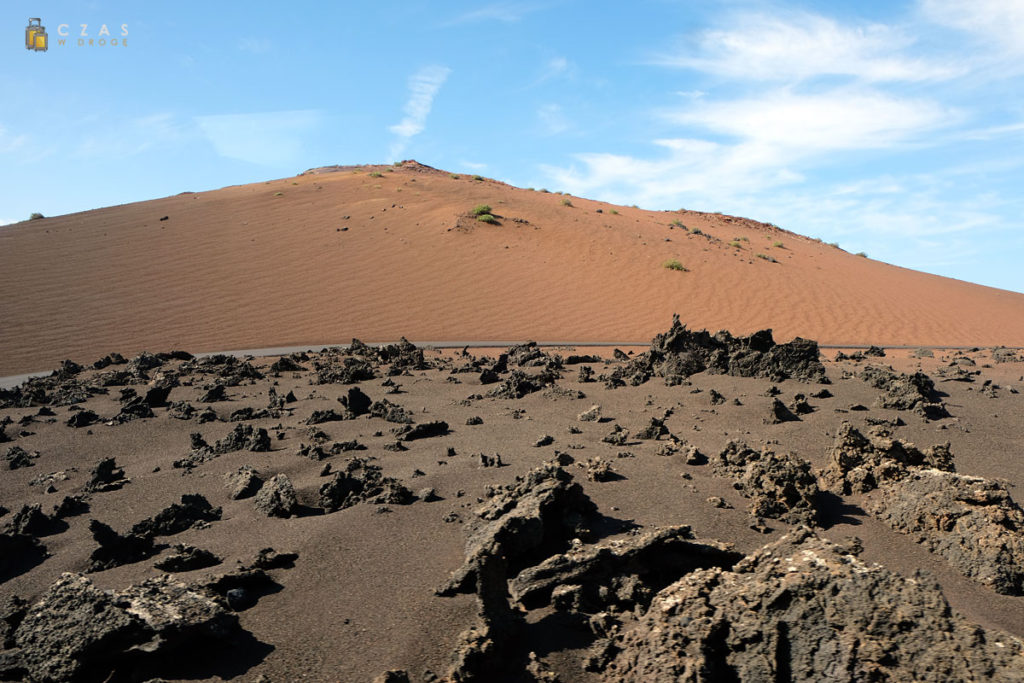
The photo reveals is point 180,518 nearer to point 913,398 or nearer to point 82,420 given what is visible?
point 82,420

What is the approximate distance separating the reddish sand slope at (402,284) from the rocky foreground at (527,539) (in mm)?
9332

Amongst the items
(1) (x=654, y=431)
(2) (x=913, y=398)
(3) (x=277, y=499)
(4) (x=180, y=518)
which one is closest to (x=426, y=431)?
(3) (x=277, y=499)

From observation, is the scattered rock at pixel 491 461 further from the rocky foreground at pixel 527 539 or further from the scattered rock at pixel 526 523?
the scattered rock at pixel 526 523

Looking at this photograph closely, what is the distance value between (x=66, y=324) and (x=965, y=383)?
19.3 meters

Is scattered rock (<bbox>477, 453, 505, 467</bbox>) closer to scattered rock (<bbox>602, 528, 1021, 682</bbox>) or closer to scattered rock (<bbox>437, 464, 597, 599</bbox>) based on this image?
scattered rock (<bbox>437, 464, 597, 599</bbox>)

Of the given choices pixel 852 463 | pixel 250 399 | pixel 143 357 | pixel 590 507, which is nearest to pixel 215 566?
pixel 590 507

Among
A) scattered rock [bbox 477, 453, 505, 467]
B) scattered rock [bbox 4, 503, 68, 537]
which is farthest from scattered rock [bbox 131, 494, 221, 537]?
scattered rock [bbox 477, 453, 505, 467]

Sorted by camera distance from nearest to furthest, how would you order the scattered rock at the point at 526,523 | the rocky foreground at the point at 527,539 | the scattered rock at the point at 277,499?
the rocky foreground at the point at 527,539, the scattered rock at the point at 526,523, the scattered rock at the point at 277,499

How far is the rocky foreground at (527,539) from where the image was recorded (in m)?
2.83

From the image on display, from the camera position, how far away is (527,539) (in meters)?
3.82

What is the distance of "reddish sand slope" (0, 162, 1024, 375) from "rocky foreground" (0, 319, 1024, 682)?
9.33 m

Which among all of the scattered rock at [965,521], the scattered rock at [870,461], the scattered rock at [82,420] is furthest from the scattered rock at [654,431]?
the scattered rock at [82,420]

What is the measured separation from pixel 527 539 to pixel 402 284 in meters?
18.3

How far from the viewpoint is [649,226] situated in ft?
115
